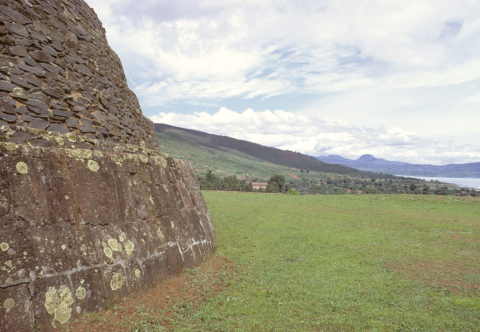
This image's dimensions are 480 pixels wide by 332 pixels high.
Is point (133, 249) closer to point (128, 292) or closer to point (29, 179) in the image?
point (128, 292)

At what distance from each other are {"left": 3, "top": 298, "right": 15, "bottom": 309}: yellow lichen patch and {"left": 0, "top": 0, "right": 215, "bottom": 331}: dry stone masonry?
14 millimetres

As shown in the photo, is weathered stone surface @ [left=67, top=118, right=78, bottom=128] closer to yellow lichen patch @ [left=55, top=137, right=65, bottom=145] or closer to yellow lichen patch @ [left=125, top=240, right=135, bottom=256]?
yellow lichen patch @ [left=55, top=137, right=65, bottom=145]

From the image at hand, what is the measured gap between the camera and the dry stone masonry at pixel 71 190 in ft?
13.6

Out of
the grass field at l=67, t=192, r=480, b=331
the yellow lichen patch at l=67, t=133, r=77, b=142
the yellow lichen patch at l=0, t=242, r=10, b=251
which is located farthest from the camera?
the yellow lichen patch at l=67, t=133, r=77, b=142

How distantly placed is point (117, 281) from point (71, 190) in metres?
1.81

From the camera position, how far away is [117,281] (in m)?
5.05

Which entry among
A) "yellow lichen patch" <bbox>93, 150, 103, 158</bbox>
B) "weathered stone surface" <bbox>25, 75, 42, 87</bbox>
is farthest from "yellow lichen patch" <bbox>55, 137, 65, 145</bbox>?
"weathered stone surface" <bbox>25, 75, 42, 87</bbox>

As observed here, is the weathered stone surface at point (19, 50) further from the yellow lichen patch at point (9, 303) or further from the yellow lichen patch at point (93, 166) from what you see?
the yellow lichen patch at point (9, 303)

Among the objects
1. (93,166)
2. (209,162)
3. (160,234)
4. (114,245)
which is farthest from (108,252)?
(209,162)

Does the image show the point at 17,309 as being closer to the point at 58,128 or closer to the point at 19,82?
the point at 58,128

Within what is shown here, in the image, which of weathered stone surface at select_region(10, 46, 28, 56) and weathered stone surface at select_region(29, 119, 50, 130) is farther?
weathered stone surface at select_region(10, 46, 28, 56)

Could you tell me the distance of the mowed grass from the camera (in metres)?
4.96

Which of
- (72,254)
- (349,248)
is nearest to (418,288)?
(349,248)

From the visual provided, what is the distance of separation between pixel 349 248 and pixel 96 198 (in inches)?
331
